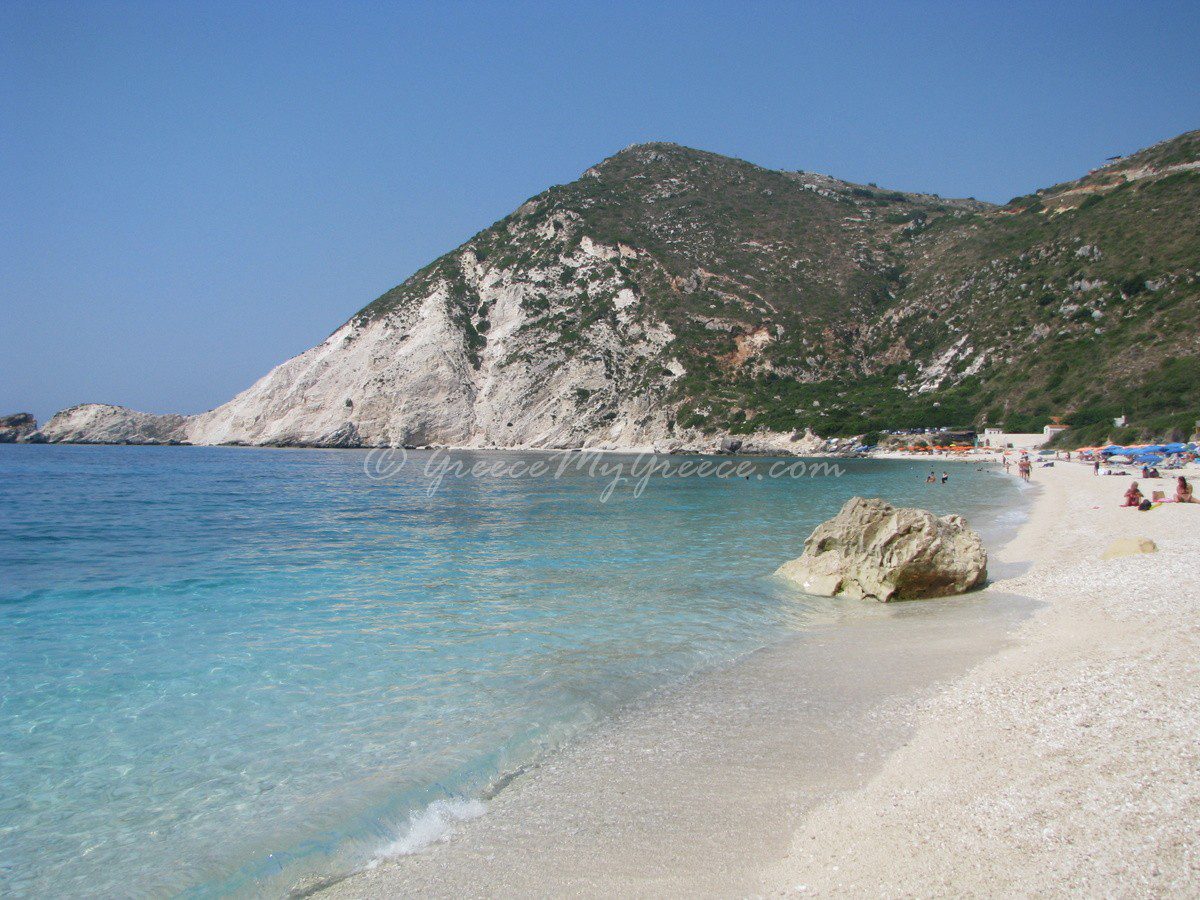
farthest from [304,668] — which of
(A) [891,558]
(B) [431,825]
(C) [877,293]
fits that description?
(C) [877,293]

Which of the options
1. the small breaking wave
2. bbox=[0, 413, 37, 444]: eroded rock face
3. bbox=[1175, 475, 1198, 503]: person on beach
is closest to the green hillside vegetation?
bbox=[1175, 475, 1198, 503]: person on beach

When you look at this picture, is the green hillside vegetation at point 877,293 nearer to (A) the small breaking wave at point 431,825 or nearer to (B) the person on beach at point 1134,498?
(B) the person on beach at point 1134,498

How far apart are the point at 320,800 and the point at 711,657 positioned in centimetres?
485

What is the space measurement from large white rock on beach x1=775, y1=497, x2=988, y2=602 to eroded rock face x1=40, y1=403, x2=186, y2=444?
431ft

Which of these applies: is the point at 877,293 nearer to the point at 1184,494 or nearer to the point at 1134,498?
the point at 1184,494

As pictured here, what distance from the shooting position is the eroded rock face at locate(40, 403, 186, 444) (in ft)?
399

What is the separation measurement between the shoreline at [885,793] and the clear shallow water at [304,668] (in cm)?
68

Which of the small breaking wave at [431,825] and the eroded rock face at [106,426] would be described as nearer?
the small breaking wave at [431,825]

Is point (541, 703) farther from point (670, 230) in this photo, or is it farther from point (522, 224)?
point (522, 224)

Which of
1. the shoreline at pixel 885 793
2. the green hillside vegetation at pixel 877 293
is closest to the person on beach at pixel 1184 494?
the shoreline at pixel 885 793

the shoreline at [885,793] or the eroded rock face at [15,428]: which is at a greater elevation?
the eroded rock face at [15,428]

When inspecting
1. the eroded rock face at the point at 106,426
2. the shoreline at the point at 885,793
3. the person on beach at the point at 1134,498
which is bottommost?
the person on beach at the point at 1134,498

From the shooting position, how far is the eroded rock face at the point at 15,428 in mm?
120562

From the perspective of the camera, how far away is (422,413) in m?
93.5
